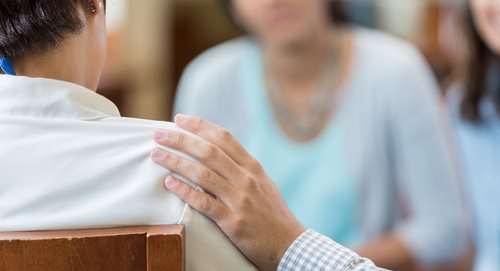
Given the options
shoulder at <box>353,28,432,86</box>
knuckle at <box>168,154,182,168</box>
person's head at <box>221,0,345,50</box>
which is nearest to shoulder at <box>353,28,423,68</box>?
shoulder at <box>353,28,432,86</box>

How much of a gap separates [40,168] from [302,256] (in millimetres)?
321

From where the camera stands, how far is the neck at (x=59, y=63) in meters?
1.03

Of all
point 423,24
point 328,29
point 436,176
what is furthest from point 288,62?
point 423,24

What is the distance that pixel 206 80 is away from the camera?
89.6 inches

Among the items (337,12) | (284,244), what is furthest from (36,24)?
(337,12)

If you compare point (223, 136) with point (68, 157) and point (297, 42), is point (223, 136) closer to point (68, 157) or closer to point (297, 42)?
point (68, 157)

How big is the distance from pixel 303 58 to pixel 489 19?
457 mm

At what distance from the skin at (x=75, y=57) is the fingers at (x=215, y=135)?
13 cm

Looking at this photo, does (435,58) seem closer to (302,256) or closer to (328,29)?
(328,29)

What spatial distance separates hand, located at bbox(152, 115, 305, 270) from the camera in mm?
1000

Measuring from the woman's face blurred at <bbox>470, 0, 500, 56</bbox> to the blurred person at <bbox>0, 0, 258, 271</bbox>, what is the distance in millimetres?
1165

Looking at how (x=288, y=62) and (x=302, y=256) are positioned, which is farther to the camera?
(x=288, y=62)

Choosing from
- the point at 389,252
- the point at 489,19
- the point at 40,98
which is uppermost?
the point at 40,98

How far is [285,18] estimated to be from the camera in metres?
2.07
